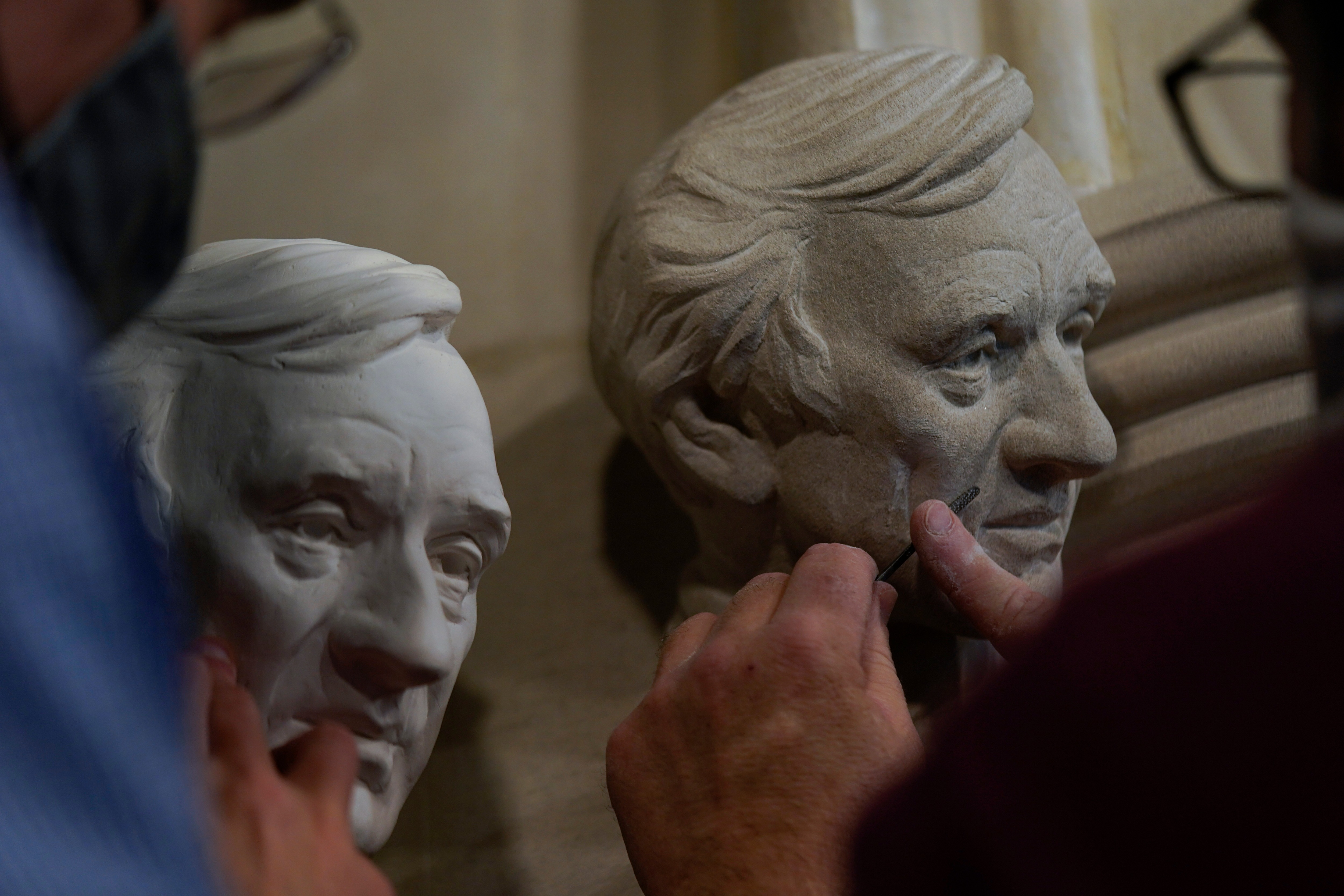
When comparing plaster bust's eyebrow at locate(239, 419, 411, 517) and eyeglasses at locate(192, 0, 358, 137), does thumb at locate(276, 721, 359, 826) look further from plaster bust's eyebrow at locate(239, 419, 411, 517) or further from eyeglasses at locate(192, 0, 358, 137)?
eyeglasses at locate(192, 0, 358, 137)

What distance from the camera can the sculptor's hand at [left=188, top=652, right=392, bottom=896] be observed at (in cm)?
71

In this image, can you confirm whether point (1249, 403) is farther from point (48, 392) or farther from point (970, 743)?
point (48, 392)

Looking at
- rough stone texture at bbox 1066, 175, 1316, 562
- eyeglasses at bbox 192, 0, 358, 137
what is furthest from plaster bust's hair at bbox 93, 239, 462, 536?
rough stone texture at bbox 1066, 175, 1316, 562

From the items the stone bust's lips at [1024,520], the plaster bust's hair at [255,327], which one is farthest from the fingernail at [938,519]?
the plaster bust's hair at [255,327]

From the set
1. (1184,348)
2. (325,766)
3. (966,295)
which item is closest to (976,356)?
(966,295)

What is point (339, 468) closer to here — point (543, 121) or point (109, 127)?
point (109, 127)

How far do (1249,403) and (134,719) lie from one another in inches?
63.8

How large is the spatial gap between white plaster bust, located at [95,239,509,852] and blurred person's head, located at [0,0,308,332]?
43cm

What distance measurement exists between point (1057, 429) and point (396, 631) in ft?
2.46

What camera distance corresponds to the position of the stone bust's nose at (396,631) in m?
1.10

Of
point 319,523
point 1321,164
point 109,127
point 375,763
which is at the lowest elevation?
point 375,763

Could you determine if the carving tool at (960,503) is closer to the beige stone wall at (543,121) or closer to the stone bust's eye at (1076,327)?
the stone bust's eye at (1076,327)

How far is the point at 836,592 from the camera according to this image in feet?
3.60

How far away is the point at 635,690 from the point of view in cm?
189
